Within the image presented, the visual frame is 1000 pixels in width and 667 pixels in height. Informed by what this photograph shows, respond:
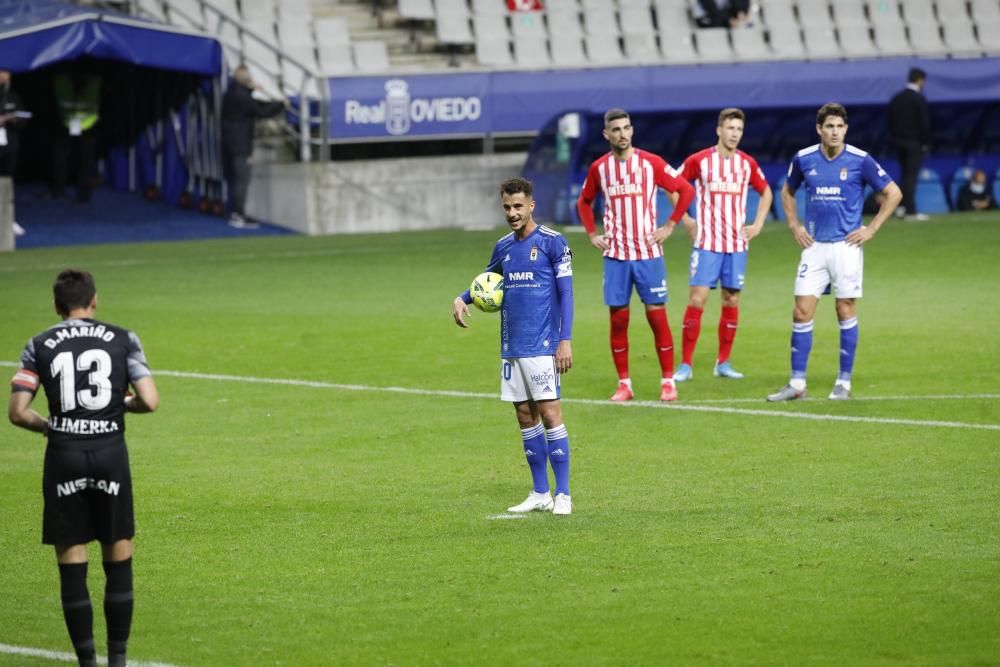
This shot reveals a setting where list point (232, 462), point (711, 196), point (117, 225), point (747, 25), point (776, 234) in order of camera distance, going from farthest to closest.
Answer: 1. point (747, 25)
2. point (117, 225)
3. point (776, 234)
4. point (711, 196)
5. point (232, 462)

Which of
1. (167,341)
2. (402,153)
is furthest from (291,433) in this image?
(402,153)

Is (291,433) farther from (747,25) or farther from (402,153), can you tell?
(747,25)

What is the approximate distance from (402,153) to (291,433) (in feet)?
68.7

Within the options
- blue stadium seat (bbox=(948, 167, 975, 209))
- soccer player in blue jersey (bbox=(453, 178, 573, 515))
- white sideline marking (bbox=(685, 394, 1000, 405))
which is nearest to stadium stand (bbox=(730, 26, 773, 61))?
blue stadium seat (bbox=(948, 167, 975, 209))

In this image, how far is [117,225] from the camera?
30.4m

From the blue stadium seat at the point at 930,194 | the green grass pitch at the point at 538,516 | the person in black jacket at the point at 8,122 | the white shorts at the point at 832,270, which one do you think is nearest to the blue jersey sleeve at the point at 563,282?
the green grass pitch at the point at 538,516

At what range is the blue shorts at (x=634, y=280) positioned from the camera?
13492 mm

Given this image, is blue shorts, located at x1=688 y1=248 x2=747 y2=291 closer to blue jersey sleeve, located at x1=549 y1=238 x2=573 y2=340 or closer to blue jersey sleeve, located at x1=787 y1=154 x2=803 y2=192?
blue jersey sleeve, located at x1=787 y1=154 x2=803 y2=192

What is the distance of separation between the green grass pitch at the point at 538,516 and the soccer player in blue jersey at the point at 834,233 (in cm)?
41

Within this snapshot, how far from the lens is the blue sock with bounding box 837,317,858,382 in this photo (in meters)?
13.2

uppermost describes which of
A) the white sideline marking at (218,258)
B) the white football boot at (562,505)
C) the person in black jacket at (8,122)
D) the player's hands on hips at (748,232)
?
the person in black jacket at (8,122)

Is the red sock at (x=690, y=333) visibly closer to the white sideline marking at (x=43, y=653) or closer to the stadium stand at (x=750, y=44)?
the white sideline marking at (x=43, y=653)

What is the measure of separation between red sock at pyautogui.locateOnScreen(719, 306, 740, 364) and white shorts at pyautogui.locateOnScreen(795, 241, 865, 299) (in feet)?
4.21

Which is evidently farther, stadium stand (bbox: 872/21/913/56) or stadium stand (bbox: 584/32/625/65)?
stadium stand (bbox: 872/21/913/56)
